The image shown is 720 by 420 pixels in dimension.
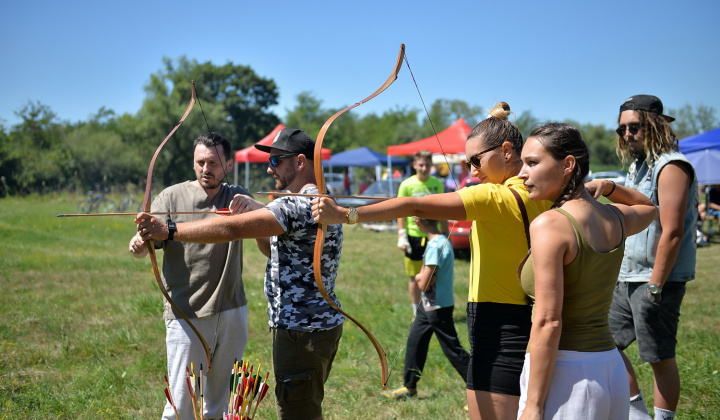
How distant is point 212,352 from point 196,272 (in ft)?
1.53

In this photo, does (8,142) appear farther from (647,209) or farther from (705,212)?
(647,209)

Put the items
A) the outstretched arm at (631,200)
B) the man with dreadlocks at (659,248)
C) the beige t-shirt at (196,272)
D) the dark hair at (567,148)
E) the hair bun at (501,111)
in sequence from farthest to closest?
1. the beige t-shirt at (196,272)
2. the man with dreadlocks at (659,248)
3. the hair bun at (501,111)
4. the outstretched arm at (631,200)
5. the dark hair at (567,148)

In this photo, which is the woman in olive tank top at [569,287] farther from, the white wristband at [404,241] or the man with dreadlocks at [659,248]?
the white wristband at [404,241]

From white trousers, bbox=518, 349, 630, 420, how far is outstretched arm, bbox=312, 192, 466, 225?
0.58m

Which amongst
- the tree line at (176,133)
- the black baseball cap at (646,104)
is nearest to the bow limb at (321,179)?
the black baseball cap at (646,104)

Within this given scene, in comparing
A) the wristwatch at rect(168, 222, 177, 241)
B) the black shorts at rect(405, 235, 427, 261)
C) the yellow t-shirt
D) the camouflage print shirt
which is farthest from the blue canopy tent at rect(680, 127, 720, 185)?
the wristwatch at rect(168, 222, 177, 241)

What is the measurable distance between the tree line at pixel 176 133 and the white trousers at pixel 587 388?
18.4 metres

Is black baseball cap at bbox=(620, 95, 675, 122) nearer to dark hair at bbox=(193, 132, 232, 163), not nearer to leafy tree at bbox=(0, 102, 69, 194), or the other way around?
dark hair at bbox=(193, 132, 232, 163)

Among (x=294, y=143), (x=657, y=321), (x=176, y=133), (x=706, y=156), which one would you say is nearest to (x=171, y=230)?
(x=294, y=143)

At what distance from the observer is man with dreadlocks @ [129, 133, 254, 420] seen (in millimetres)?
3064

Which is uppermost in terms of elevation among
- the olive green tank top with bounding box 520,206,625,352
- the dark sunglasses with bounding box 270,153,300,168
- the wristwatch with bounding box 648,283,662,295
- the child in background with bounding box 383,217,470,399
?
the dark sunglasses with bounding box 270,153,300,168

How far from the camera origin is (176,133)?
3844 cm

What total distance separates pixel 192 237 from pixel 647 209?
69.8 inches

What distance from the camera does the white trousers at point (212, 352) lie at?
3.03m
